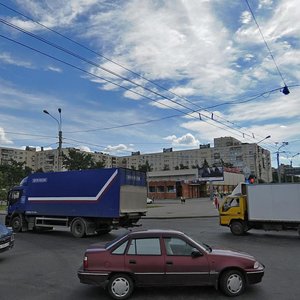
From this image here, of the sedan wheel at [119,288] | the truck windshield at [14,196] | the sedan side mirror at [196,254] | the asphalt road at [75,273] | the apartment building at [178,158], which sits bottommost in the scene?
the asphalt road at [75,273]

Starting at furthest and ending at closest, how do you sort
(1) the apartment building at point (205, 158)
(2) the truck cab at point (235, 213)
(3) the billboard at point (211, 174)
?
1. (1) the apartment building at point (205, 158)
2. (3) the billboard at point (211, 174)
3. (2) the truck cab at point (235, 213)

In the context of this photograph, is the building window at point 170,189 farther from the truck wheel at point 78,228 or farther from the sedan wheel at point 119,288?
the sedan wheel at point 119,288

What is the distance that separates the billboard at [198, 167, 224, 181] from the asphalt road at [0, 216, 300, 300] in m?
68.6

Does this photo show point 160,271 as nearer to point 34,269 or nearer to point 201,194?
point 34,269

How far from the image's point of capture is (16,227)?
21.5 m

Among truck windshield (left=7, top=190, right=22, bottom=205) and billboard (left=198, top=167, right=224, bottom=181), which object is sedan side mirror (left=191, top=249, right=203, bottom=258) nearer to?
truck windshield (left=7, top=190, right=22, bottom=205)

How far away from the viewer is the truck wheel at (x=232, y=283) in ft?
23.7

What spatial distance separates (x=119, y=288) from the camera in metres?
7.21

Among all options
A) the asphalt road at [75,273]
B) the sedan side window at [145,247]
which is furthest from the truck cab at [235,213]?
the sedan side window at [145,247]

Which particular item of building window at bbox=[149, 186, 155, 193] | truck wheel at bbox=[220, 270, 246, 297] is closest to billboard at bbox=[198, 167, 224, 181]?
building window at bbox=[149, 186, 155, 193]

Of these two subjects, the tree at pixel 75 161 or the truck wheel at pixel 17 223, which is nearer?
the truck wheel at pixel 17 223

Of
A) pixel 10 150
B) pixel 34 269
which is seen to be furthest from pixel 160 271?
pixel 10 150

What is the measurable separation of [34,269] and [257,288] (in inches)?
235

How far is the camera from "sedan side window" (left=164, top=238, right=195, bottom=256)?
7.37 metres
